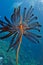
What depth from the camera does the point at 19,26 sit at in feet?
7.55

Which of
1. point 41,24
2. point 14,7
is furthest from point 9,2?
point 41,24

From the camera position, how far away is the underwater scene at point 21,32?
7.54 feet

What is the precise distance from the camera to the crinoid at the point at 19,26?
90.0 inches

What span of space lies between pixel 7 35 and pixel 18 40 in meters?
0.13

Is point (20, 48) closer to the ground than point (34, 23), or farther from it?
closer to the ground

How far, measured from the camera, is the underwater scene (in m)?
2.30

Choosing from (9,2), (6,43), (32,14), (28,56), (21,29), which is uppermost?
(9,2)

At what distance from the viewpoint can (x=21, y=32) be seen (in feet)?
7.63

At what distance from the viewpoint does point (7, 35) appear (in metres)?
2.30

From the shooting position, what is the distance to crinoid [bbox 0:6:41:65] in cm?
229

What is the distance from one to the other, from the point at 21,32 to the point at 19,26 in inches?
2.8

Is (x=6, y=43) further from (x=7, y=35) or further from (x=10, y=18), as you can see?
(x=10, y=18)

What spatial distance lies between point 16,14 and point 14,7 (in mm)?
92

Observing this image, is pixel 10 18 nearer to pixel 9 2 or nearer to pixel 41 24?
pixel 9 2
